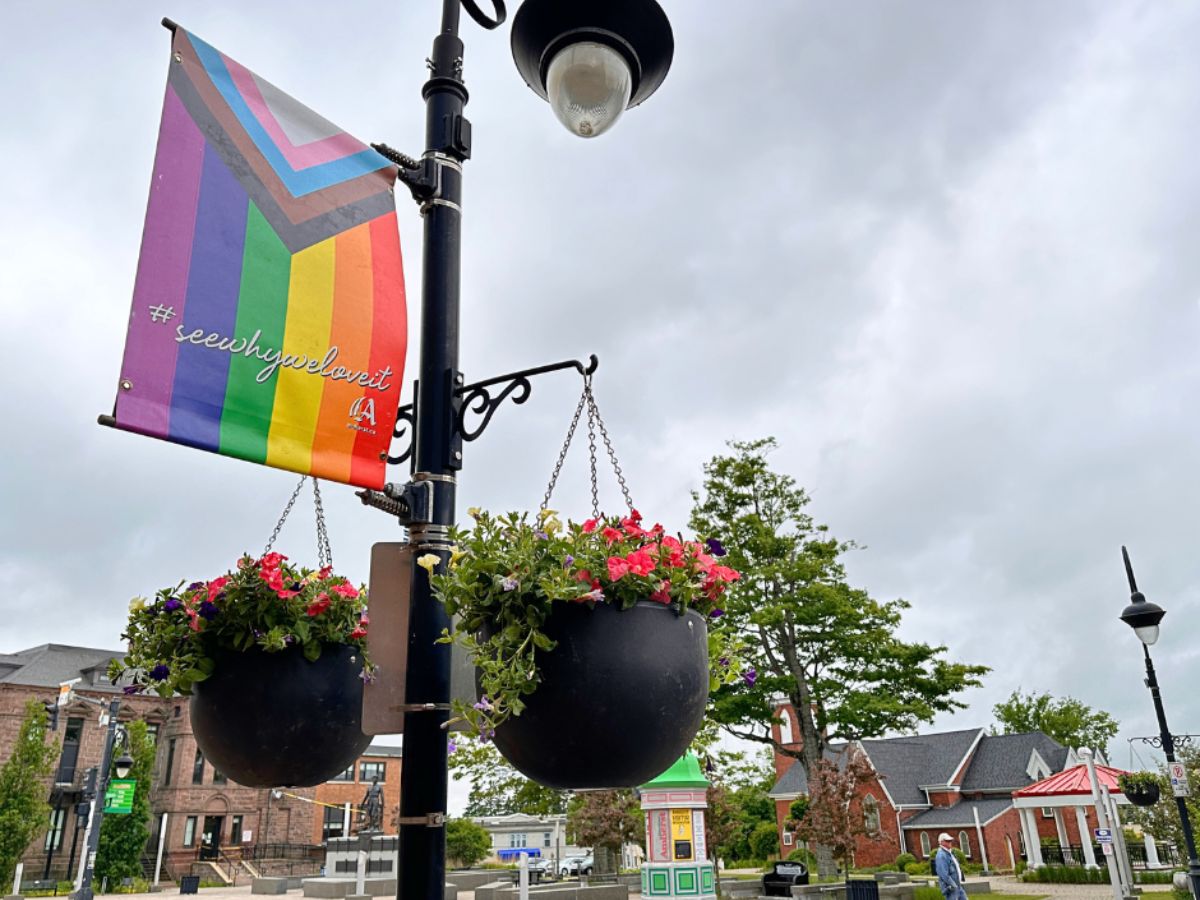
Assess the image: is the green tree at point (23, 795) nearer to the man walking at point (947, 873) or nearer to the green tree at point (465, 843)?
the green tree at point (465, 843)

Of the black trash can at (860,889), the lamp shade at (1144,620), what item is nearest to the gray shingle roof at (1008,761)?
the black trash can at (860,889)

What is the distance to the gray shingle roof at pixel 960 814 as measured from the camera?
124 ft

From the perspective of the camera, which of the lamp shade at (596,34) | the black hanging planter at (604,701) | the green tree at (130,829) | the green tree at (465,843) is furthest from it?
the green tree at (465,843)

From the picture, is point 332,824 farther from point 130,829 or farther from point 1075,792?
point 1075,792

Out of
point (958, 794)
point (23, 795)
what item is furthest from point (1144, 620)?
point (958, 794)

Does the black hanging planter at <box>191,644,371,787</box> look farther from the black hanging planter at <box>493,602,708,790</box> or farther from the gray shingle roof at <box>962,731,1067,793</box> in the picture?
the gray shingle roof at <box>962,731,1067,793</box>

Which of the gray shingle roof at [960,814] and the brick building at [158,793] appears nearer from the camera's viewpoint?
the brick building at [158,793]

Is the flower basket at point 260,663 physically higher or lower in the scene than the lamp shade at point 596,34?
lower

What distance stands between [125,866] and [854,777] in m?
28.4

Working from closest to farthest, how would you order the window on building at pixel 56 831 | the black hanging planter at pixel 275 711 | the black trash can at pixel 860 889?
1. the black hanging planter at pixel 275 711
2. the black trash can at pixel 860 889
3. the window on building at pixel 56 831

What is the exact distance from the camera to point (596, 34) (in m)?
2.77

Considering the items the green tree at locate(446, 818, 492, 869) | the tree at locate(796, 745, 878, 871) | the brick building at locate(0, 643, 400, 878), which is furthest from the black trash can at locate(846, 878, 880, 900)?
the brick building at locate(0, 643, 400, 878)

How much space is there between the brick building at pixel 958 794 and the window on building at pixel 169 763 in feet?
92.7

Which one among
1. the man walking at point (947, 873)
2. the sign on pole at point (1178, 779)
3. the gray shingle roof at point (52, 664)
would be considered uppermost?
the gray shingle roof at point (52, 664)
